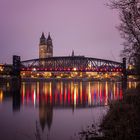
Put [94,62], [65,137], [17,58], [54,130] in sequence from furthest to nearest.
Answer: [94,62]
[17,58]
[54,130]
[65,137]

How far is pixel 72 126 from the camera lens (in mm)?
26016

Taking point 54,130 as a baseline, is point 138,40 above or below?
above

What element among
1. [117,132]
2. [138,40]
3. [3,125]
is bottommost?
[3,125]

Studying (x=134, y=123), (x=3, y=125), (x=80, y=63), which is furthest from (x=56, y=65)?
(x=134, y=123)

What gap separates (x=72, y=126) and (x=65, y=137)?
4.94 metres

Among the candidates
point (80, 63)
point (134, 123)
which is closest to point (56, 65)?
point (80, 63)

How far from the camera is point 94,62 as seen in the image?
186125mm

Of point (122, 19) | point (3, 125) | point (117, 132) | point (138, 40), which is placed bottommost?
point (3, 125)

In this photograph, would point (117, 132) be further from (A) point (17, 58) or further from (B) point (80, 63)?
(B) point (80, 63)

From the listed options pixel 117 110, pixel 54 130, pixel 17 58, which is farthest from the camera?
pixel 17 58

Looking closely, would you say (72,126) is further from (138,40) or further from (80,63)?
(80,63)

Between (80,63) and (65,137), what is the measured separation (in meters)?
167

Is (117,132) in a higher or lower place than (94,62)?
lower

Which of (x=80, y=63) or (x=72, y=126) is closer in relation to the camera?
(x=72, y=126)
